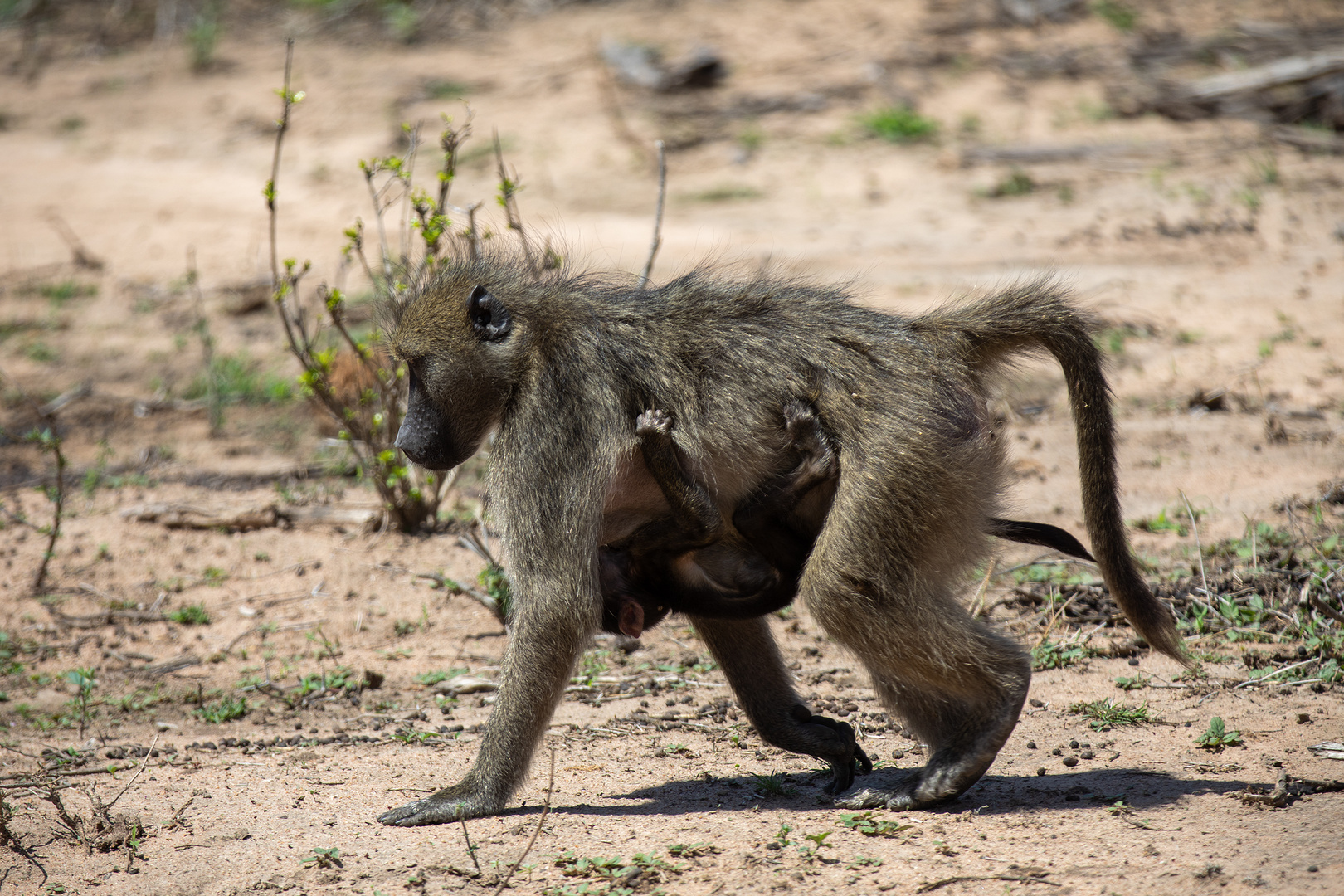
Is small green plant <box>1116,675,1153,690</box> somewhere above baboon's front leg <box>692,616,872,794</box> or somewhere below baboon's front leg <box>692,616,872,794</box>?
below

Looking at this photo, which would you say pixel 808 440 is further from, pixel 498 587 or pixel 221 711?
pixel 221 711

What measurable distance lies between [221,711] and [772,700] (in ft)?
7.30

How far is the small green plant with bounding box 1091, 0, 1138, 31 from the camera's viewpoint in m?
12.5

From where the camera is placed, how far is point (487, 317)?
380 centimetres

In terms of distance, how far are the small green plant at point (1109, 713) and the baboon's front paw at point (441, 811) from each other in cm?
200

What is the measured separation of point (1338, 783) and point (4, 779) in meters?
4.07

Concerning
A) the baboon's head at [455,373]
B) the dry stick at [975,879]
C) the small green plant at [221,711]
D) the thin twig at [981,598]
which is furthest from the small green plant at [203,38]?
the dry stick at [975,879]

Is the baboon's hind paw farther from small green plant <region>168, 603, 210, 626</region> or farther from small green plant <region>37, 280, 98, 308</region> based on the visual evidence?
small green plant <region>37, 280, 98, 308</region>

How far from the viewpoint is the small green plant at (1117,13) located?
12531mm

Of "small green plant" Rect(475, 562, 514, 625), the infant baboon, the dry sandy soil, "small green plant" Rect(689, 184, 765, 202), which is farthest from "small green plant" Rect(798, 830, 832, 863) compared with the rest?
"small green plant" Rect(689, 184, 765, 202)

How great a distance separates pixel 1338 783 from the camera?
10.5 feet

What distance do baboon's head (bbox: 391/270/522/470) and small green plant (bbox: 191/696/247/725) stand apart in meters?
1.51

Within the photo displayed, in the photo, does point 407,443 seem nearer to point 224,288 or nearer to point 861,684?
point 861,684

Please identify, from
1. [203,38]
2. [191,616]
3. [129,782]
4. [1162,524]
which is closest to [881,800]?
[129,782]
